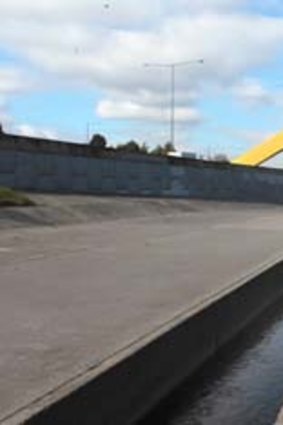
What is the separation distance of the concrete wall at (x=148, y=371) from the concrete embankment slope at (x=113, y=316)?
11mm

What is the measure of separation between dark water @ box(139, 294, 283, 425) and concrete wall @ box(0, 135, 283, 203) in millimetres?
32745

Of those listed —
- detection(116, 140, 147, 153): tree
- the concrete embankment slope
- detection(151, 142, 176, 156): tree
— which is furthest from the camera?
detection(151, 142, 176, 156): tree

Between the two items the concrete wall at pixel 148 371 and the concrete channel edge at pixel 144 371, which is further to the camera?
the concrete wall at pixel 148 371

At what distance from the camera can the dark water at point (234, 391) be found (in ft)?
31.1

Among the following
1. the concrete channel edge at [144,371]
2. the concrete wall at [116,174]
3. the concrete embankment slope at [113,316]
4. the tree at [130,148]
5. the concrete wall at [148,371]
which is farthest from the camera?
the tree at [130,148]

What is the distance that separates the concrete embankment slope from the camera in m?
8.30

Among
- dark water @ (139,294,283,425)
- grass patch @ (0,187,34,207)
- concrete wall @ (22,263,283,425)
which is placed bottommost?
dark water @ (139,294,283,425)

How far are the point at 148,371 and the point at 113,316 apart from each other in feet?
9.16

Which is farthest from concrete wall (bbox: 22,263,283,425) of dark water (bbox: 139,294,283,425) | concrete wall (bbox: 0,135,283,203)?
concrete wall (bbox: 0,135,283,203)

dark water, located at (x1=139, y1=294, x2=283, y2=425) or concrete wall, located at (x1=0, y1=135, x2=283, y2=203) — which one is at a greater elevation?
concrete wall, located at (x1=0, y1=135, x2=283, y2=203)

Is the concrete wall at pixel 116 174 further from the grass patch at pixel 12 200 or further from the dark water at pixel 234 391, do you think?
the dark water at pixel 234 391

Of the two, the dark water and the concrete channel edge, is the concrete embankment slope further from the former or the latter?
the dark water

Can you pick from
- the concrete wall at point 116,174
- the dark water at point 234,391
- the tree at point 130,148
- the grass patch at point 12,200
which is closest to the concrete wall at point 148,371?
the dark water at point 234,391

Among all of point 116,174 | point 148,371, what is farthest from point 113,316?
point 116,174
